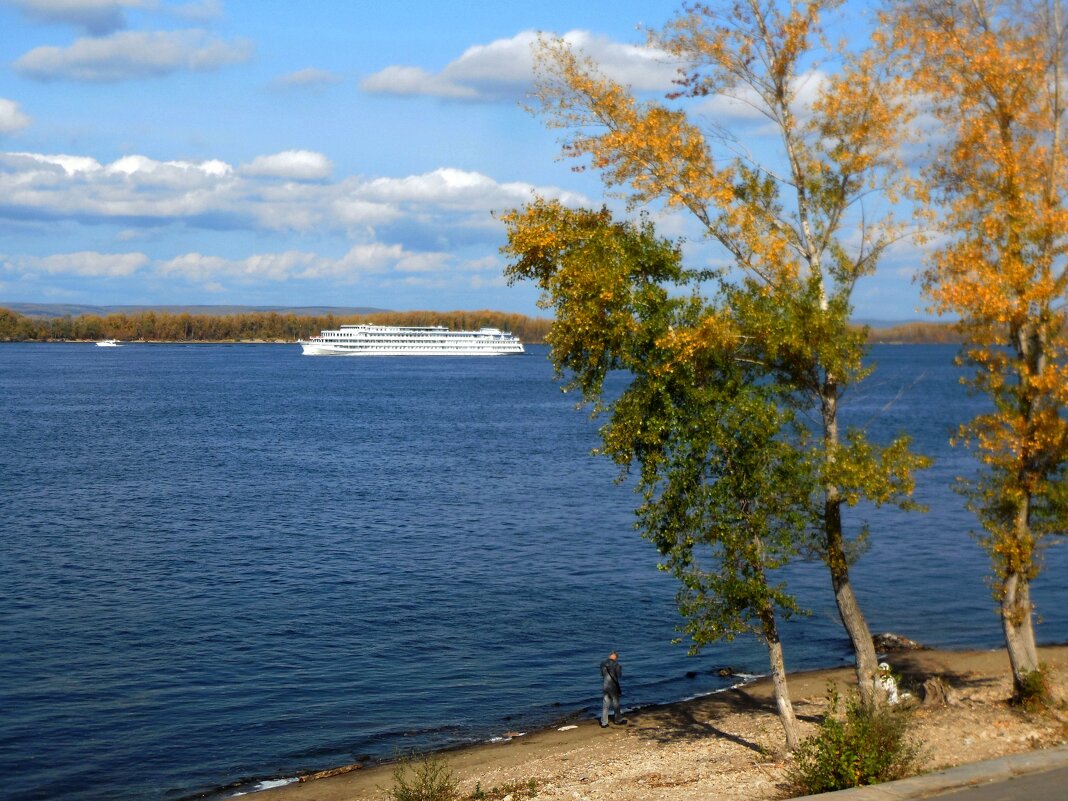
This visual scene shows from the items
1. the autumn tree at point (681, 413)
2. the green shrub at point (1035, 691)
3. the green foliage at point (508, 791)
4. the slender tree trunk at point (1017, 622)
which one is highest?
the autumn tree at point (681, 413)

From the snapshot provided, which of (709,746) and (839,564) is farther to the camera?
(709,746)

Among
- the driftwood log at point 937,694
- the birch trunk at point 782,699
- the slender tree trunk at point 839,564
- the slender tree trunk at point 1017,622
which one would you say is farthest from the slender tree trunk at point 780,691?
the driftwood log at point 937,694

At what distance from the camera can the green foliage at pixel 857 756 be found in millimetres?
10922

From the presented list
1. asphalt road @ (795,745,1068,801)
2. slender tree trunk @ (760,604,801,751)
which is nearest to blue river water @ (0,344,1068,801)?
slender tree trunk @ (760,604,801,751)

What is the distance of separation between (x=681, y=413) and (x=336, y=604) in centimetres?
1832

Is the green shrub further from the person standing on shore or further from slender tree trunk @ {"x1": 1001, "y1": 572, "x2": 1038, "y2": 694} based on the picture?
the person standing on shore

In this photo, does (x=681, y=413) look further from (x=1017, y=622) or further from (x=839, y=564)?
(x=1017, y=622)

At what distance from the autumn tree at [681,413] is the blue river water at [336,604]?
1.16m

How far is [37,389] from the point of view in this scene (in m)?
115

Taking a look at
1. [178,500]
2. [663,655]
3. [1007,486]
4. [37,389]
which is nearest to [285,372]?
[37,389]

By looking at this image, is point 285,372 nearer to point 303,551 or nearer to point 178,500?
point 178,500

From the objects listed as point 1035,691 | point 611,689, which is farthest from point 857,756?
point 611,689

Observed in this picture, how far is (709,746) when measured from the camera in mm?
17688

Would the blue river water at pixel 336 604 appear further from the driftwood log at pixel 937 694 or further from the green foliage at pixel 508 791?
the driftwood log at pixel 937 694
